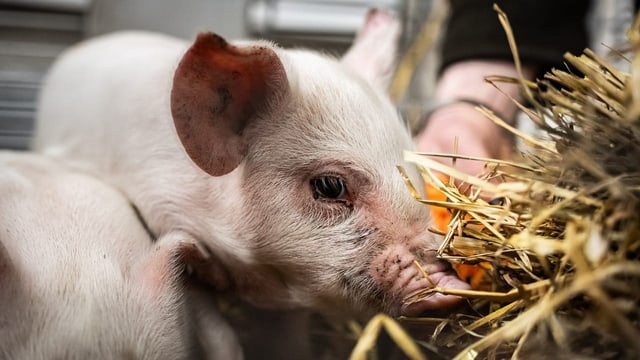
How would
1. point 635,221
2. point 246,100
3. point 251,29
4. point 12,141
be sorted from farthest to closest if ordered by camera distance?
point 251,29, point 12,141, point 246,100, point 635,221

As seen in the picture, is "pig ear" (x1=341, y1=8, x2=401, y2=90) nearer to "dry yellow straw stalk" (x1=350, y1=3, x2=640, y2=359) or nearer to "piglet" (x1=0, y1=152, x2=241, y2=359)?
"dry yellow straw stalk" (x1=350, y1=3, x2=640, y2=359)

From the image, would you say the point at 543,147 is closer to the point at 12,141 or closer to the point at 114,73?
the point at 114,73

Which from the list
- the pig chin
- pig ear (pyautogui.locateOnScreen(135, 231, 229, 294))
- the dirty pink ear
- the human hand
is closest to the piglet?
pig ear (pyautogui.locateOnScreen(135, 231, 229, 294))

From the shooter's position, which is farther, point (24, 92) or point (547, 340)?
point (24, 92)

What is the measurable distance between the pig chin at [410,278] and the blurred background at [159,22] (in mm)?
1228

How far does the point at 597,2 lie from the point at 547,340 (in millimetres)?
1727

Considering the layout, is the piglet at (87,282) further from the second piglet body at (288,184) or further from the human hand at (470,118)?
the human hand at (470,118)

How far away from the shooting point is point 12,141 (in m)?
1.87

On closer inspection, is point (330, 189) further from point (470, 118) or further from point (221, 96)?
point (470, 118)

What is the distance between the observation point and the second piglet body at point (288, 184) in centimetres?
95

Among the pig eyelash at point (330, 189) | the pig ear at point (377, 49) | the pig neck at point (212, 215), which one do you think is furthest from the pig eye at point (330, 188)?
the pig ear at point (377, 49)

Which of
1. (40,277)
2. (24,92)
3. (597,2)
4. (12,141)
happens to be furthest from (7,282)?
(597,2)

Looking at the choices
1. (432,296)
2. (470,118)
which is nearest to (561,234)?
(432,296)

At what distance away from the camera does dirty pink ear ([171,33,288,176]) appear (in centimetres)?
93
